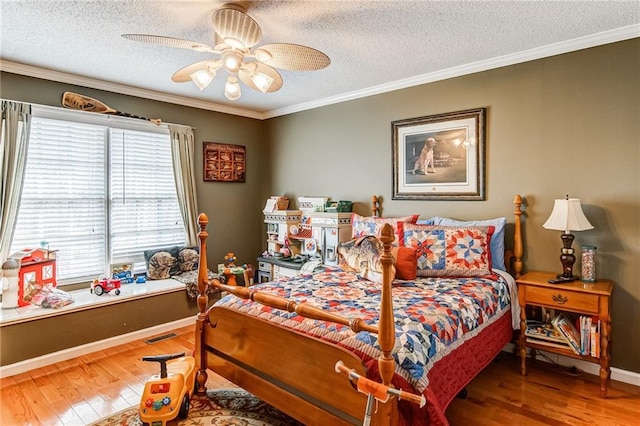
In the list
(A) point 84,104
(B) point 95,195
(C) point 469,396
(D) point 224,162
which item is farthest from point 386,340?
(D) point 224,162

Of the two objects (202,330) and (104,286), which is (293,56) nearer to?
(202,330)

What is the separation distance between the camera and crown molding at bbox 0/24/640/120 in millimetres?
2709

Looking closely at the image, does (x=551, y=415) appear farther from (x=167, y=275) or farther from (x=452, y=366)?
(x=167, y=275)

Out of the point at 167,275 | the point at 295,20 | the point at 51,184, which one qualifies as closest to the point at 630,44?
the point at 295,20

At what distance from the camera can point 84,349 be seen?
3258 mm

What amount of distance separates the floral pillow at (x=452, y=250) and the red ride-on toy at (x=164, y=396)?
1.89 m

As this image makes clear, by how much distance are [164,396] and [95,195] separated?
8.40 feet

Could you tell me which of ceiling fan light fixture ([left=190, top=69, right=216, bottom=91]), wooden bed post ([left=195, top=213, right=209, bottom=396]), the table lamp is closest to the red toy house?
wooden bed post ([left=195, top=213, right=209, bottom=396])

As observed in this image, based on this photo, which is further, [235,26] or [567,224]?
[567,224]

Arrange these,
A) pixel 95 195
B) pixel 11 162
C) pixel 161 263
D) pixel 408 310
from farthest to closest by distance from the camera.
Answer: pixel 161 263, pixel 95 195, pixel 11 162, pixel 408 310

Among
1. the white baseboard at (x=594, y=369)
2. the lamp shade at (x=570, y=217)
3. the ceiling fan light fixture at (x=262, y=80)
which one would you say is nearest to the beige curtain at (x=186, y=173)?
the ceiling fan light fixture at (x=262, y=80)

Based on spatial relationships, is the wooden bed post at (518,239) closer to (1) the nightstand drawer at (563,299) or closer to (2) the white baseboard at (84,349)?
(1) the nightstand drawer at (563,299)

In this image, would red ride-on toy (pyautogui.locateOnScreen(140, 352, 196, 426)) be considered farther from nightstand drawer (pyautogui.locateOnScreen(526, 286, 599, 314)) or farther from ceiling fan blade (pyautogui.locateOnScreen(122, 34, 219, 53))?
nightstand drawer (pyautogui.locateOnScreen(526, 286, 599, 314))

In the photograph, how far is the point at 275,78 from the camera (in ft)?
8.21
